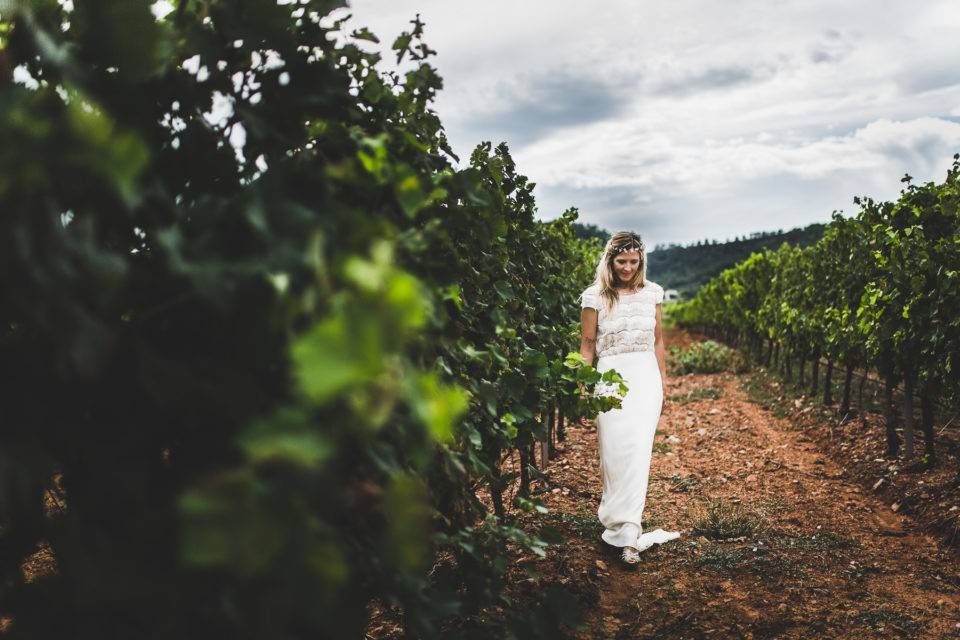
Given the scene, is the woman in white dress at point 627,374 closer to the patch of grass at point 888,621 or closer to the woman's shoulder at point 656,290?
the woman's shoulder at point 656,290

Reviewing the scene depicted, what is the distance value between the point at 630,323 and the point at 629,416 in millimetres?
699

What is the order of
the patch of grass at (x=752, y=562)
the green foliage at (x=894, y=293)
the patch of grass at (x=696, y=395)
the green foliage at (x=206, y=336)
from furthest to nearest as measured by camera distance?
1. the patch of grass at (x=696, y=395)
2. the green foliage at (x=894, y=293)
3. the patch of grass at (x=752, y=562)
4. the green foliage at (x=206, y=336)

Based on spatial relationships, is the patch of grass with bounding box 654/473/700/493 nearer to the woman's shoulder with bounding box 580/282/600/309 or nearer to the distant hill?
the woman's shoulder with bounding box 580/282/600/309

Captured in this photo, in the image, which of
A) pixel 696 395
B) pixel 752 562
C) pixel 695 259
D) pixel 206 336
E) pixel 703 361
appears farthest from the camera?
pixel 695 259

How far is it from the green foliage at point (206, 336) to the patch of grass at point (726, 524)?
11.9 feet

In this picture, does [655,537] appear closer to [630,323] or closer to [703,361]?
[630,323]

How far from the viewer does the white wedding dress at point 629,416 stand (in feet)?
14.8

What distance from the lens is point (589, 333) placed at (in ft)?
16.0

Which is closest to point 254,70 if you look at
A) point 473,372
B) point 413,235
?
point 413,235

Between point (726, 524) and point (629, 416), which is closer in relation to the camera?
point (629, 416)

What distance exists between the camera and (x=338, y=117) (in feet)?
5.32

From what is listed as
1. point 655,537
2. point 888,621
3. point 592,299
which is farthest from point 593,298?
point 888,621

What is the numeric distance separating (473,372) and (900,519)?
4.63 meters

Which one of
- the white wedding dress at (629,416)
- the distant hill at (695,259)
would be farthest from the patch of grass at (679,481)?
the distant hill at (695,259)
